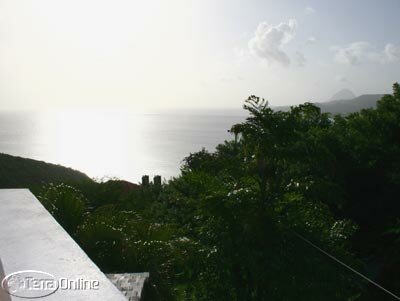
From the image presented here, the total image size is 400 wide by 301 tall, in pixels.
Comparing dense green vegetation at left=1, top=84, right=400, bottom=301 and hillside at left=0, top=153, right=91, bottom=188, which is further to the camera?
hillside at left=0, top=153, right=91, bottom=188

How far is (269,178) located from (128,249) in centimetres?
224

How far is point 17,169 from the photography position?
26.5 meters

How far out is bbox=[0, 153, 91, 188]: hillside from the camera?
23.7 m

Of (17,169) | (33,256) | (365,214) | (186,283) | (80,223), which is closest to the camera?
(33,256)

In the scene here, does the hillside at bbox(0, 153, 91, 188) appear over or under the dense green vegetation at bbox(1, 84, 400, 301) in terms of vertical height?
under

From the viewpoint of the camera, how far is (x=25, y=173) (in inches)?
1046

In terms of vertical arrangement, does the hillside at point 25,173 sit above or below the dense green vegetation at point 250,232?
below

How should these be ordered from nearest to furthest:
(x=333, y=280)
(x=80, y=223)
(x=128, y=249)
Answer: (x=333, y=280)
(x=128, y=249)
(x=80, y=223)

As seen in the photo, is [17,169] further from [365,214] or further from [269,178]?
[269,178]

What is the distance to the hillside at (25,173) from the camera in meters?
23.7

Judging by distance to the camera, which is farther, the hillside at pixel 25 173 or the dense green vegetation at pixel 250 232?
the hillside at pixel 25 173

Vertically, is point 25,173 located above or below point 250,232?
below

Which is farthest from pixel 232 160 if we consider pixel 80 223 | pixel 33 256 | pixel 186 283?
pixel 33 256

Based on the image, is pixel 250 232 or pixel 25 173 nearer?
pixel 250 232
